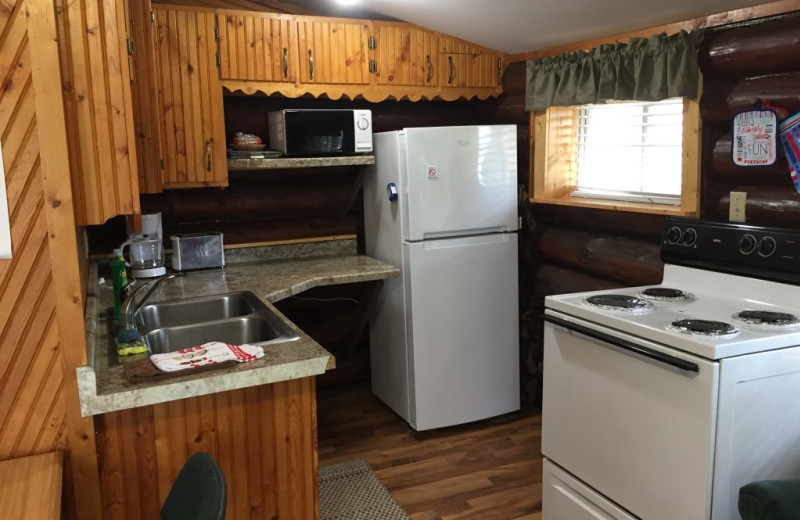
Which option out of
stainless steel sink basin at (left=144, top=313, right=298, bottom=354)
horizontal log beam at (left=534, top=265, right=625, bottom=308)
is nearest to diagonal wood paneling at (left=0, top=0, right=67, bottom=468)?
stainless steel sink basin at (left=144, top=313, right=298, bottom=354)

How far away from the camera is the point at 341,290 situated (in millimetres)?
4207

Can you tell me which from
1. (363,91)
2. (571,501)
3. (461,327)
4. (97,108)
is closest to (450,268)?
(461,327)

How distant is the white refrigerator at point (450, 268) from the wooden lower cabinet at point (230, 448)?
5.05 ft

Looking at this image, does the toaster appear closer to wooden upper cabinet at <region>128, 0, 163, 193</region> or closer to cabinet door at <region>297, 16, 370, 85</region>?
wooden upper cabinet at <region>128, 0, 163, 193</region>

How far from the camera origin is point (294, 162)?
11.5ft

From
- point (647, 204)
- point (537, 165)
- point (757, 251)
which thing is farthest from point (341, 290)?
point (757, 251)

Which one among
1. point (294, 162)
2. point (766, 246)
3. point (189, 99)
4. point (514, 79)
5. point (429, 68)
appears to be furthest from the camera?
point (514, 79)

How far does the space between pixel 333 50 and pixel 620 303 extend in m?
2.06

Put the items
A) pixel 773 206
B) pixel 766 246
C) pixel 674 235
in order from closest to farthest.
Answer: pixel 766 246 → pixel 773 206 → pixel 674 235

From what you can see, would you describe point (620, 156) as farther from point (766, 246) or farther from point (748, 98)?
point (766, 246)

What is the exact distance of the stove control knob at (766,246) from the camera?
2.33 metres

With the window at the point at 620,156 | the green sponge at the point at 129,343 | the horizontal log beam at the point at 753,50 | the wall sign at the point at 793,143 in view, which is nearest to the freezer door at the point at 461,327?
the window at the point at 620,156

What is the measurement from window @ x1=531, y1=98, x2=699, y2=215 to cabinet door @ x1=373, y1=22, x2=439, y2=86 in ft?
2.15

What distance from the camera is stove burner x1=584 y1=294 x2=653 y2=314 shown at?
2299 millimetres
